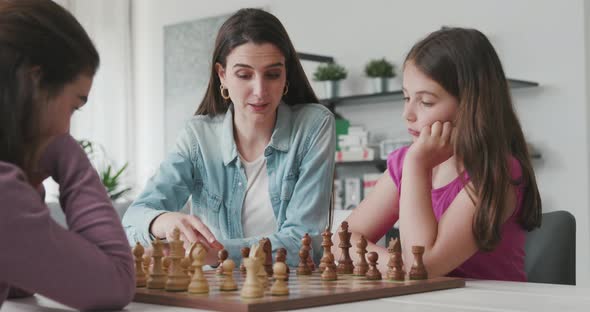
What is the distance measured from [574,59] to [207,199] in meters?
2.82

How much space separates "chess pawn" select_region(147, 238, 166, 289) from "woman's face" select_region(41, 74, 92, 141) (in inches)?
Answer: 10.5

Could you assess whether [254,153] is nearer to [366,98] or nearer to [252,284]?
[252,284]

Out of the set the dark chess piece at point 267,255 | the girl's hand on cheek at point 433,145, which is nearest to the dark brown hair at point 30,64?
the dark chess piece at point 267,255

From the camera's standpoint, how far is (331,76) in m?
5.16

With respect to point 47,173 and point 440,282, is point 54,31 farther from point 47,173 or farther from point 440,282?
point 440,282

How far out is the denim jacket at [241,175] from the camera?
6.97 ft

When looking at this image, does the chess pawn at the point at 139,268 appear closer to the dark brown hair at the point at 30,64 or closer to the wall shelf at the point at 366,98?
the dark brown hair at the point at 30,64

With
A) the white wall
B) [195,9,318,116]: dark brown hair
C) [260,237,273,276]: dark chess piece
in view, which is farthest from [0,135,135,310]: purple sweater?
the white wall

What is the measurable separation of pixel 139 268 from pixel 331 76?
386 cm

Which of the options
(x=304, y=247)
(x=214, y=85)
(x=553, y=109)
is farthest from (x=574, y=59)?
(x=304, y=247)

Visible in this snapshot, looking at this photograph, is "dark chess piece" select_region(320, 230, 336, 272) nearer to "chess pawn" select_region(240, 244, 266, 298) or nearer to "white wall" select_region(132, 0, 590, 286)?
"chess pawn" select_region(240, 244, 266, 298)

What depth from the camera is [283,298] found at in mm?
1154

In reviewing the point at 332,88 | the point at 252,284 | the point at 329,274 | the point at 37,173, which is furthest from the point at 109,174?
the point at 252,284

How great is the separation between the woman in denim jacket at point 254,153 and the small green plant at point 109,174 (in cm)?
403
